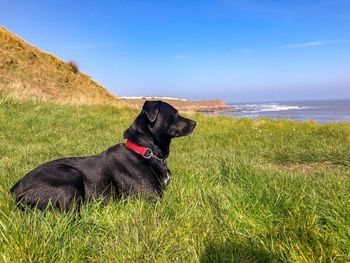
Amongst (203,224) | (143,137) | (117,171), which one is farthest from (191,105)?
(203,224)

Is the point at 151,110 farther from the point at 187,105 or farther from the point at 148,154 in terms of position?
the point at 187,105

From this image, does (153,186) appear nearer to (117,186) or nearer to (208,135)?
(117,186)

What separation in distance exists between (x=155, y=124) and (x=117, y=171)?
837 mm

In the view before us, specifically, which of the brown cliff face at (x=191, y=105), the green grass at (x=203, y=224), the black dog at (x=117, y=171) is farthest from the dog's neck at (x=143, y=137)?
the brown cliff face at (x=191, y=105)

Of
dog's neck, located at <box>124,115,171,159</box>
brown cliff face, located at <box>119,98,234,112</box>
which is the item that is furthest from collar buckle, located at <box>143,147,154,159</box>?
brown cliff face, located at <box>119,98,234,112</box>

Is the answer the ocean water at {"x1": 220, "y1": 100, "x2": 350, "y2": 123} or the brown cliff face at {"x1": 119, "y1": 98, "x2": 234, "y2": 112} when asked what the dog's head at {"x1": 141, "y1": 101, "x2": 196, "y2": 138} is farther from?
the brown cliff face at {"x1": 119, "y1": 98, "x2": 234, "y2": 112}

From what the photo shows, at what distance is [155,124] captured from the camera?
458 centimetres

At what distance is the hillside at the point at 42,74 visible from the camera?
23.4 m

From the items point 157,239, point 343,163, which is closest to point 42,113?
point 343,163

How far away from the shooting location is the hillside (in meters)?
23.4

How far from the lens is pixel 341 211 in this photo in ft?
9.47

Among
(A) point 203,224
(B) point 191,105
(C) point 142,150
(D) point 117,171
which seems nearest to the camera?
(A) point 203,224

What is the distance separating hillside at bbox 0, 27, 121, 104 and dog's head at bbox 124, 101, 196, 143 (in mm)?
16889

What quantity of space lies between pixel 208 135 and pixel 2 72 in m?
19.0
